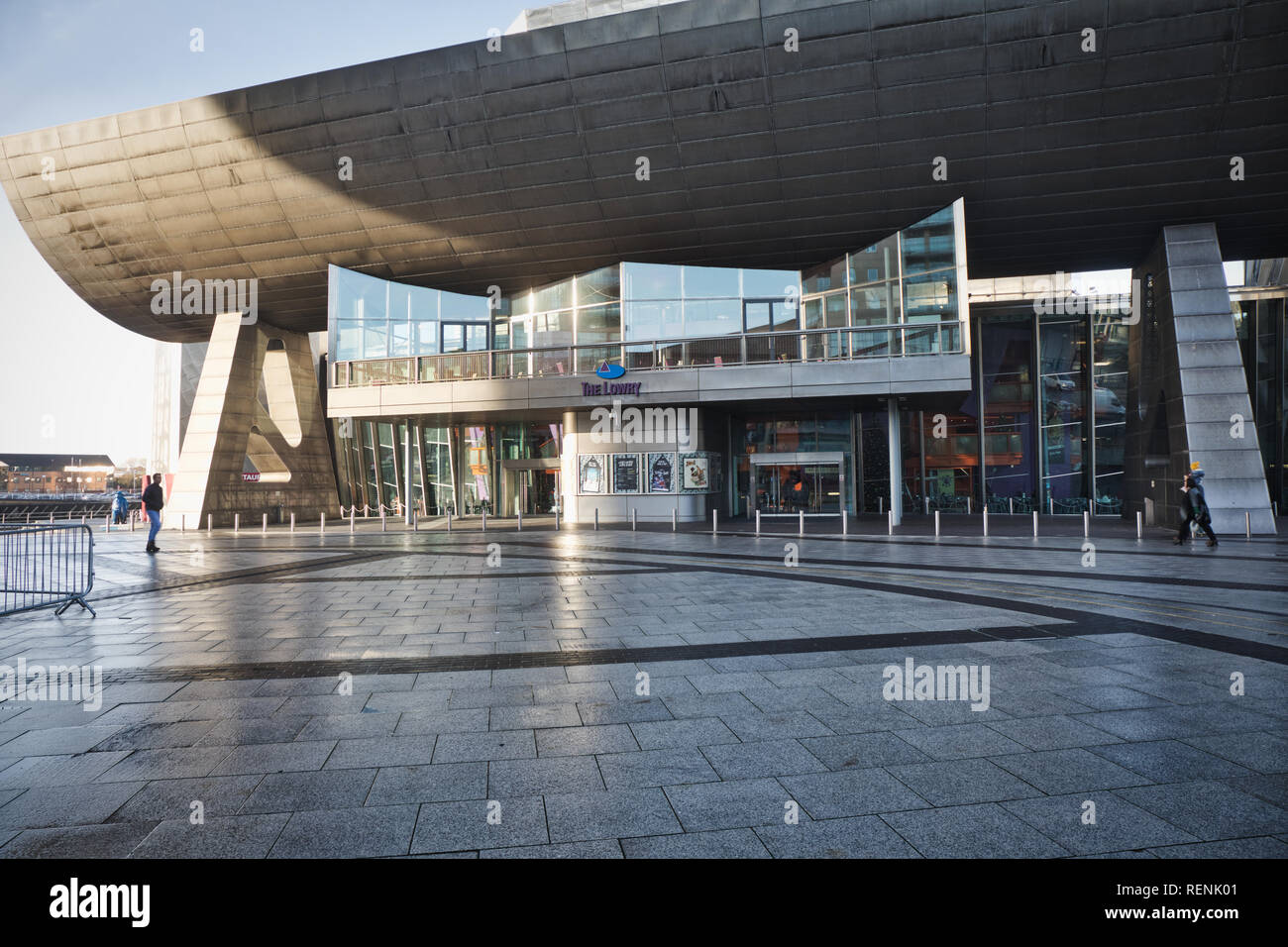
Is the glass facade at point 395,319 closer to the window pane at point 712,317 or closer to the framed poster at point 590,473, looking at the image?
the framed poster at point 590,473

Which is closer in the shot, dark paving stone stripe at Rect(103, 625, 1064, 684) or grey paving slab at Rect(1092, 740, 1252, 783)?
grey paving slab at Rect(1092, 740, 1252, 783)

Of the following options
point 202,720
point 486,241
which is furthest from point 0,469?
point 202,720

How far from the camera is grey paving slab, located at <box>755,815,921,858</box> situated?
3.37 m

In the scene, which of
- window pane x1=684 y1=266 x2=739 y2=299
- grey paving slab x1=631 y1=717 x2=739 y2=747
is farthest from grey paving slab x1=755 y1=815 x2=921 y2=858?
window pane x1=684 y1=266 x2=739 y2=299

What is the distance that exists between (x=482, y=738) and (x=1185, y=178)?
27443mm

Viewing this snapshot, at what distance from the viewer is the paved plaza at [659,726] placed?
11.9ft

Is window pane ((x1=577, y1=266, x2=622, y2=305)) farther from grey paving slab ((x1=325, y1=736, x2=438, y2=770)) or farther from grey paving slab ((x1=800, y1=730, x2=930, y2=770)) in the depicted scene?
grey paving slab ((x1=800, y1=730, x2=930, y2=770))

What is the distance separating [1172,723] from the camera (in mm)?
5129

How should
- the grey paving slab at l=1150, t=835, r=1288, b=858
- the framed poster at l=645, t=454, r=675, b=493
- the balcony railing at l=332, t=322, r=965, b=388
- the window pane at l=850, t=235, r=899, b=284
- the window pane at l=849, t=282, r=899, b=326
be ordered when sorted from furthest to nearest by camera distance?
1. the framed poster at l=645, t=454, r=675, b=493
2. the window pane at l=850, t=235, r=899, b=284
3. the window pane at l=849, t=282, r=899, b=326
4. the balcony railing at l=332, t=322, r=965, b=388
5. the grey paving slab at l=1150, t=835, r=1288, b=858

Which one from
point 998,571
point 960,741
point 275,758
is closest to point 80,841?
point 275,758

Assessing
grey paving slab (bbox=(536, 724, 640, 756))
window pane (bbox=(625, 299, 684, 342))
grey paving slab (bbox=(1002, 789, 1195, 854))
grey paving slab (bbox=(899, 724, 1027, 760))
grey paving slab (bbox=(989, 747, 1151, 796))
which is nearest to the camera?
grey paving slab (bbox=(1002, 789, 1195, 854))

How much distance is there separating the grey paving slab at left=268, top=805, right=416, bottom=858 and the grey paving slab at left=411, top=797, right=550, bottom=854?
3.4 inches

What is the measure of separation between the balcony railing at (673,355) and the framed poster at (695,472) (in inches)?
150

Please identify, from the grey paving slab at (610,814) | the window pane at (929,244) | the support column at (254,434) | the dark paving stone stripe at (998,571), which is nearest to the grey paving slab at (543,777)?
the grey paving slab at (610,814)
